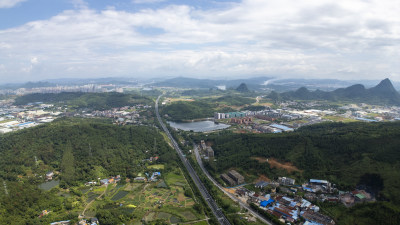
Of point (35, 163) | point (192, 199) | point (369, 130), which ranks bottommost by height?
point (192, 199)

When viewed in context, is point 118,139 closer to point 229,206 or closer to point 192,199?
point 192,199

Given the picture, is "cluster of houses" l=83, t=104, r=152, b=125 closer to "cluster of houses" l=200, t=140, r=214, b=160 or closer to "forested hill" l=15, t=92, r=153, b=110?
"forested hill" l=15, t=92, r=153, b=110

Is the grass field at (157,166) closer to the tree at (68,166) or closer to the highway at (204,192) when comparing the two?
the highway at (204,192)

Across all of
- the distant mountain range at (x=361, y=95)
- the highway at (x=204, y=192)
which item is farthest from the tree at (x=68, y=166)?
the distant mountain range at (x=361, y=95)

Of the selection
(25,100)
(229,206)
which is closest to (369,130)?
(229,206)

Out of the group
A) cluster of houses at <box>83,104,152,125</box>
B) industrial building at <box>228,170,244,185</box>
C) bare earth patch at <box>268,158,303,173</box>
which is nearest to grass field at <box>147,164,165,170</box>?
industrial building at <box>228,170,244,185</box>
